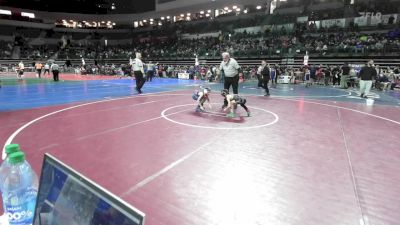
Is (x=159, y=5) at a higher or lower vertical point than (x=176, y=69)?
higher

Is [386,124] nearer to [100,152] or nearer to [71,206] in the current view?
[100,152]

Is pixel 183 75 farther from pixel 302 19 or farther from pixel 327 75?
pixel 302 19

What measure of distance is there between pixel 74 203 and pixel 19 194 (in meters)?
0.66

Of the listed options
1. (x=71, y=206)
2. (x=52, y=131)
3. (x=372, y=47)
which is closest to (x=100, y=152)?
(x=52, y=131)

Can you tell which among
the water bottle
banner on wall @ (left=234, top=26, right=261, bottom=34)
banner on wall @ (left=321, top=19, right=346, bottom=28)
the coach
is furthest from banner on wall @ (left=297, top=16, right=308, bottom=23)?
the water bottle

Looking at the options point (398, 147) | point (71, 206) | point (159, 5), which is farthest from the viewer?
point (159, 5)

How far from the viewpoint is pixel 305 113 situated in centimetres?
920

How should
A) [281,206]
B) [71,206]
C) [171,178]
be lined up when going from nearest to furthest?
1. [71,206]
2. [281,206]
3. [171,178]

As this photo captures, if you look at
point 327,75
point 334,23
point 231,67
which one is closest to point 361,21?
point 334,23

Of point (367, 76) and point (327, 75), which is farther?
point (327, 75)

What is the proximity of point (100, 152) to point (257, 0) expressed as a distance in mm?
35098

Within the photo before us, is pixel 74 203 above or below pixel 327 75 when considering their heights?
below

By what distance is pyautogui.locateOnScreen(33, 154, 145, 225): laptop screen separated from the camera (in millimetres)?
1094

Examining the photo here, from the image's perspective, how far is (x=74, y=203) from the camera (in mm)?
1309
